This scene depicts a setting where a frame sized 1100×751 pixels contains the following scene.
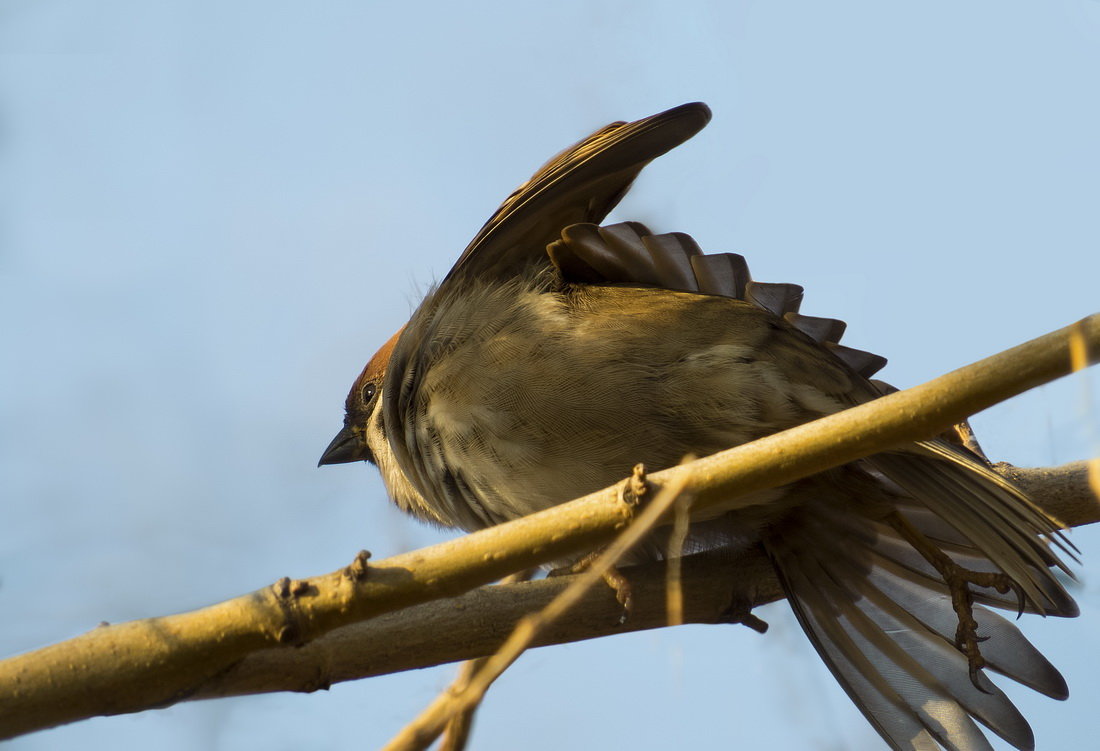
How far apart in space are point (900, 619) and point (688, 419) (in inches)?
46.2

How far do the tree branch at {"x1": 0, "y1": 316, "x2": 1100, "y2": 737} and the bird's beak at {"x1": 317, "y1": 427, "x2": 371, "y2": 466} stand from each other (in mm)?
2743

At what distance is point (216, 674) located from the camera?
2332 millimetres

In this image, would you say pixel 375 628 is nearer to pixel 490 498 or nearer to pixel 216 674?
pixel 216 674

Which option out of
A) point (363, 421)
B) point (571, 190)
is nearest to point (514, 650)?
point (571, 190)

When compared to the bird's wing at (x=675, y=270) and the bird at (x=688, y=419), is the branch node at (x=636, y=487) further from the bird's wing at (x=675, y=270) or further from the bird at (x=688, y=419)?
the bird's wing at (x=675, y=270)

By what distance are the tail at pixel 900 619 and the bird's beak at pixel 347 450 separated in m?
2.03

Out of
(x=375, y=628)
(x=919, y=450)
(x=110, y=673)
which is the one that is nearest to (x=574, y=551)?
(x=375, y=628)

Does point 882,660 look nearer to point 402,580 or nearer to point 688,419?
point 688,419

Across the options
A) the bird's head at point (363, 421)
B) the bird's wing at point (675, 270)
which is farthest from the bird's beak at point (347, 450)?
the bird's wing at point (675, 270)

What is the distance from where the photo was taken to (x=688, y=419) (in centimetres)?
347

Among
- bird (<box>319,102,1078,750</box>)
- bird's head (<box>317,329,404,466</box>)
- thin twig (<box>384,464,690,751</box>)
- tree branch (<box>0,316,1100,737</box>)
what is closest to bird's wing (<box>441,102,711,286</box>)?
bird (<box>319,102,1078,750</box>)

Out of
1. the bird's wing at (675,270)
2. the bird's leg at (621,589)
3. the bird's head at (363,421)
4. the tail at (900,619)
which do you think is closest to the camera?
the bird's leg at (621,589)

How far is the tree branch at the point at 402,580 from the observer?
6.82ft

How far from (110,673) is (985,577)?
2621mm
